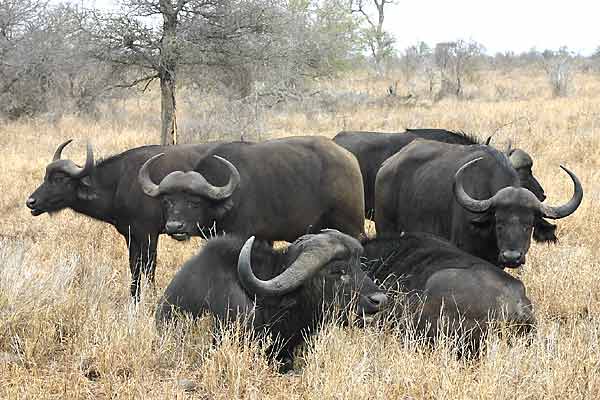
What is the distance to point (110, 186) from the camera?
7.61m

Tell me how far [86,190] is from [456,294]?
4.41m

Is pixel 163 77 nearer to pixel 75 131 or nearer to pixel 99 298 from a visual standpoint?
pixel 75 131

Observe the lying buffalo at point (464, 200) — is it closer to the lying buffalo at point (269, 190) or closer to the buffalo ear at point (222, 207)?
the lying buffalo at point (269, 190)

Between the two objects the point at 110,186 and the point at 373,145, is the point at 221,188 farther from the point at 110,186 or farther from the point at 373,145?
the point at 373,145

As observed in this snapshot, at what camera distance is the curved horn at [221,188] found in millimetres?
6500

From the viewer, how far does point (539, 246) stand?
7480 mm

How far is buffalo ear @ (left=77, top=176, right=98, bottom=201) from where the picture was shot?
7.54 metres

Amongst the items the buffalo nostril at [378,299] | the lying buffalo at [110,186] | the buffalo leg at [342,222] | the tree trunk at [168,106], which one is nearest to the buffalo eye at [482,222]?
the buffalo leg at [342,222]

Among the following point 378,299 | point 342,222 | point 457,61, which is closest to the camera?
point 378,299

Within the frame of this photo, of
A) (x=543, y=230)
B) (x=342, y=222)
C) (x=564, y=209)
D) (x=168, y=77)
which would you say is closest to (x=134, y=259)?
(x=342, y=222)

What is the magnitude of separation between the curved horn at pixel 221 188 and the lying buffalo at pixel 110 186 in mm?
920

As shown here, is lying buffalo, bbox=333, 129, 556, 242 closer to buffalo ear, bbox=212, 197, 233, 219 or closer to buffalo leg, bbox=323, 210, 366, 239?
buffalo leg, bbox=323, 210, 366, 239

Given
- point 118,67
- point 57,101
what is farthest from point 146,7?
point 57,101

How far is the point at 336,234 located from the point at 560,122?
1251 cm
